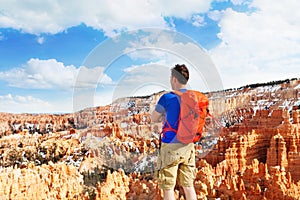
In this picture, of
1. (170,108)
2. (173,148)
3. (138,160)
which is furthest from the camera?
(138,160)

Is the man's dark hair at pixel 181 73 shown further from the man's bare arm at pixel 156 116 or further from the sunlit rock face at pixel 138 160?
the sunlit rock face at pixel 138 160

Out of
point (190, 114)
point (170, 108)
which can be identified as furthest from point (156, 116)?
point (190, 114)

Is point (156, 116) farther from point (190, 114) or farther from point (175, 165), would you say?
point (175, 165)

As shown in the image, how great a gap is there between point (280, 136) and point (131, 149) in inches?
610

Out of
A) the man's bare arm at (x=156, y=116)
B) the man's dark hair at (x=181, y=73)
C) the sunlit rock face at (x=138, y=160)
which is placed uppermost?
the man's dark hair at (x=181, y=73)

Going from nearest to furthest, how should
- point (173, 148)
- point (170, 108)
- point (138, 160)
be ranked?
1. point (170, 108)
2. point (173, 148)
3. point (138, 160)

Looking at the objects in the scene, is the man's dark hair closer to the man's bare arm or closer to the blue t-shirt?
the blue t-shirt

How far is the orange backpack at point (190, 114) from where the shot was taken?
2145 millimetres

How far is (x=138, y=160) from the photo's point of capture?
3.36m

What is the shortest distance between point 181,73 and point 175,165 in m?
0.69

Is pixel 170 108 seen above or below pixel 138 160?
above

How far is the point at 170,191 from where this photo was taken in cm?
233

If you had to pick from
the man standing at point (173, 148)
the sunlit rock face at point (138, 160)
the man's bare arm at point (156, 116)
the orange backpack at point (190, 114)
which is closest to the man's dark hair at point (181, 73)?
the man standing at point (173, 148)

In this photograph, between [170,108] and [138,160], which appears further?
[138,160]
